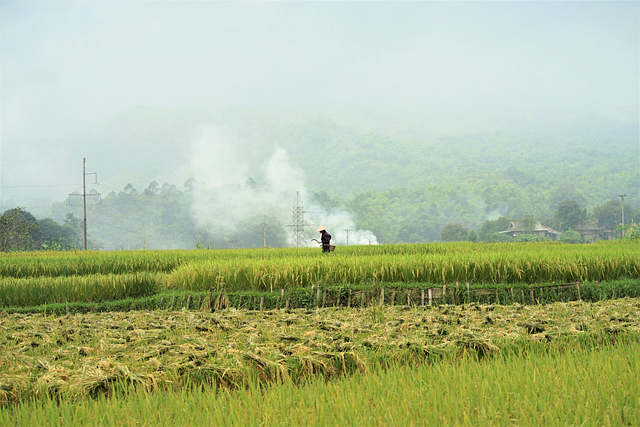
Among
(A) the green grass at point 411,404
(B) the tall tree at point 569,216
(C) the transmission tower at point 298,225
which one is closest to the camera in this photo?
(A) the green grass at point 411,404

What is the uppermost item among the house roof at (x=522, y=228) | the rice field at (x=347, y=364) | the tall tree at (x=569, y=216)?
the tall tree at (x=569, y=216)

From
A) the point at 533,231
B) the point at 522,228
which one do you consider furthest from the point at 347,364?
the point at 522,228

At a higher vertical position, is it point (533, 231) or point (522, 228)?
point (522, 228)

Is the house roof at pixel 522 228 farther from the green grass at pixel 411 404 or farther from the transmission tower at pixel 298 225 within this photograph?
the green grass at pixel 411 404

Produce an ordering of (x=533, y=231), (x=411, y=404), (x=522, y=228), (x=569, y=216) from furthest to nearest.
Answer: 1. (x=522, y=228)
2. (x=569, y=216)
3. (x=533, y=231)
4. (x=411, y=404)

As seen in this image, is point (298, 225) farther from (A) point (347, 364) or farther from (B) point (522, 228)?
(B) point (522, 228)

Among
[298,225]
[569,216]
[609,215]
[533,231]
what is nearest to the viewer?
[298,225]

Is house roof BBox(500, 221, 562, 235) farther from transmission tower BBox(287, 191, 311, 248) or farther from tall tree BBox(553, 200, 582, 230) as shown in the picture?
transmission tower BBox(287, 191, 311, 248)

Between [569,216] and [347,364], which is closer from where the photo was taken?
[347,364]

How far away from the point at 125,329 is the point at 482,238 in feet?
304

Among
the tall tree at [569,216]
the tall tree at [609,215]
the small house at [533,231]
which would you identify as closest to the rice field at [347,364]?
the small house at [533,231]

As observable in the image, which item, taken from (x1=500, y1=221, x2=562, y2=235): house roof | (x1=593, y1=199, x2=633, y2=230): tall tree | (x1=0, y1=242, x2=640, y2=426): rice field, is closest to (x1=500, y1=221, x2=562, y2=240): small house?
(x1=500, y1=221, x2=562, y2=235): house roof

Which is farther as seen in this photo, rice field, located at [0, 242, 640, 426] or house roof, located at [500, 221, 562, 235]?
house roof, located at [500, 221, 562, 235]

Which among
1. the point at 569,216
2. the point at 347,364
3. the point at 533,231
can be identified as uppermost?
the point at 569,216
